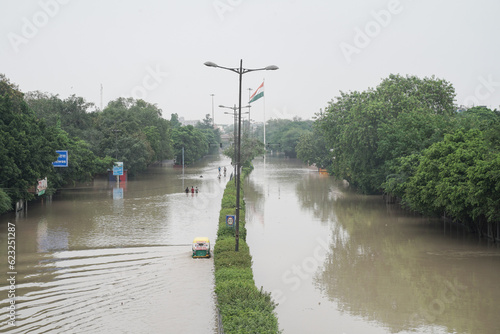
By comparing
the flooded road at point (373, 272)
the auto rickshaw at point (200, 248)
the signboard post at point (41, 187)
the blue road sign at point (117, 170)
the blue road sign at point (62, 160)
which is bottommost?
the flooded road at point (373, 272)

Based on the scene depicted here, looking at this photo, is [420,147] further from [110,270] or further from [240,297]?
[240,297]

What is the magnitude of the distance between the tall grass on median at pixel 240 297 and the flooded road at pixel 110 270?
1.07 metres

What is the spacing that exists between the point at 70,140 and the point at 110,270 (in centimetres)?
3517

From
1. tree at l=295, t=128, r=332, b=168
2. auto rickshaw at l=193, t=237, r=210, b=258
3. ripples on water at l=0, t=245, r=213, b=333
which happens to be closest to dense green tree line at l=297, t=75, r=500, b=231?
auto rickshaw at l=193, t=237, r=210, b=258

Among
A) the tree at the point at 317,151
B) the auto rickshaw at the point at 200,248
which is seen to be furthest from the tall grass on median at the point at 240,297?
the tree at the point at 317,151

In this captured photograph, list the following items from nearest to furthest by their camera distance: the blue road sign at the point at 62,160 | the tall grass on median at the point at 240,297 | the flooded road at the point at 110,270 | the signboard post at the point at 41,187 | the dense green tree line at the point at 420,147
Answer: the tall grass on median at the point at 240,297 → the flooded road at the point at 110,270 → the dense green tree line at the point at 420,147 → the signboard post at the point at 41,187 → the blue road sign at the point at 62,160

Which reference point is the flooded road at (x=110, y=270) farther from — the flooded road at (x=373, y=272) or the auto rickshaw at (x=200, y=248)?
the flooded road at (x=373, y=272)

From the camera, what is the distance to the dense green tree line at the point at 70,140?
35906 millimetres

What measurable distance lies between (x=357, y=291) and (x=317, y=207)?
1010 inches

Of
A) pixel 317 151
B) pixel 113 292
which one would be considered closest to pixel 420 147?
pixel 113 292

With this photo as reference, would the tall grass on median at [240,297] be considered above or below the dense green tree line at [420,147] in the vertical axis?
below

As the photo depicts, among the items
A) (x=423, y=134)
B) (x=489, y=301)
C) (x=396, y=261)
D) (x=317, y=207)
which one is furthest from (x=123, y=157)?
(x=489, y=301)

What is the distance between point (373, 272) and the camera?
23.6 m

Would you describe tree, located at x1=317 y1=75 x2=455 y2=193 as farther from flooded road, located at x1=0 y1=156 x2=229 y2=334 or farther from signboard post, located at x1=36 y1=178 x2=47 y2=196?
signboard post, located at x1=36 y1=178 x2=47 y2=196
